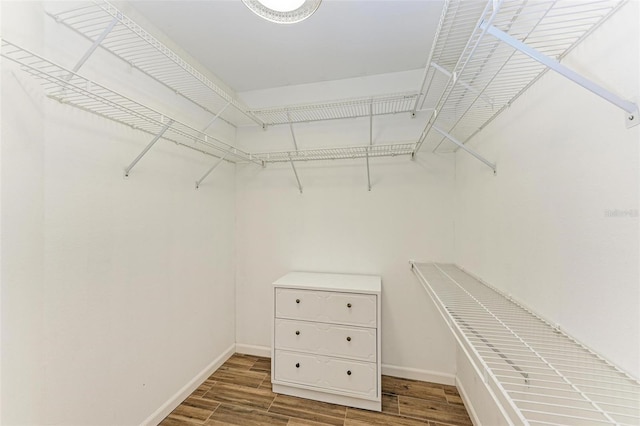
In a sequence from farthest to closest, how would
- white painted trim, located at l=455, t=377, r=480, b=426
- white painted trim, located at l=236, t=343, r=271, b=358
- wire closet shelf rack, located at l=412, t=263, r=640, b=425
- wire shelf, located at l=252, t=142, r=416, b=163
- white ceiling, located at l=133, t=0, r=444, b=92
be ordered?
white painted trim, located at l=236, t=343, r=271, b=358
wire shelf, located at l=252, t=142, r=416, b=163
white painted trim, located at l=455, t=377, r=480, b=426
white ceiling, located at l=133, t=0, r=444, b=92
wire closet shelf rack, located at l=412, t=263, r=640, b=425

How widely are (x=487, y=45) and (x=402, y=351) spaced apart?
2.10 metres

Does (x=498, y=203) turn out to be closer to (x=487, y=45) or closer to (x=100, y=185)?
(x=487, y=45)

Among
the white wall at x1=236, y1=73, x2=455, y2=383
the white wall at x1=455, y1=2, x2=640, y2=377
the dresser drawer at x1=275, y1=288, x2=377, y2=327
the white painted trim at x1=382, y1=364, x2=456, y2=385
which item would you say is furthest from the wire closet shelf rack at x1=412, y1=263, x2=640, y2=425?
the white painted trim at x1=382, y1=364, x2=456, y2=385

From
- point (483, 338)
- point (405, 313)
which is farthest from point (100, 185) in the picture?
point (405, 313)

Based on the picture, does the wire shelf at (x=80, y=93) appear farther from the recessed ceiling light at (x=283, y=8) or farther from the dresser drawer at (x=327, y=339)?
the dresser drawer at (x=327, y=339)

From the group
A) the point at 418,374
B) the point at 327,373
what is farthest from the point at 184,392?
the point at 418,374

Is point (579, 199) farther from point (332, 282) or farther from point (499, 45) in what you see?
point (332, 282)

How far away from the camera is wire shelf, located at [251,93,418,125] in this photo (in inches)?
75.5

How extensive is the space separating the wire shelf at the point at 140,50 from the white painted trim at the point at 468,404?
2.51 meters

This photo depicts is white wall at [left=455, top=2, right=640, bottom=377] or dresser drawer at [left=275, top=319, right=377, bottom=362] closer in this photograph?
white wall at [left=455, top=2, right=640, bottom=377]

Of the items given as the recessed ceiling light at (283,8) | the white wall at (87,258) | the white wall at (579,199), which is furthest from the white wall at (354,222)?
the recessed ceiling light at (283,8)

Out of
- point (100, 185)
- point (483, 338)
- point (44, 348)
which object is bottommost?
point (44, 348)

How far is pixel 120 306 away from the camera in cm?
138

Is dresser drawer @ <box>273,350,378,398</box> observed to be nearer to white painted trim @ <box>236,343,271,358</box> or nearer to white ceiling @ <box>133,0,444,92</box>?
white painted trim @ <box>236,343,271,358</box>
